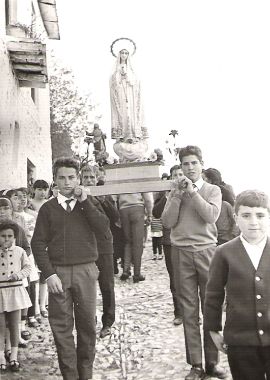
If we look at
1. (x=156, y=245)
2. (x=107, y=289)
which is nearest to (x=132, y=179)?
(x=107, y=289)

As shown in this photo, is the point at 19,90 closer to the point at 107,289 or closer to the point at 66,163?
the point at 107,289

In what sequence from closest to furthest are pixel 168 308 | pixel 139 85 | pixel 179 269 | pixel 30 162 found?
pixel 179 269 < pixel 168 308 < pixel 139 85 < pixel 30 162

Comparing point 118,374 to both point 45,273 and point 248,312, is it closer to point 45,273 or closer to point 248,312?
point 45,273

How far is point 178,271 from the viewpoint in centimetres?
427

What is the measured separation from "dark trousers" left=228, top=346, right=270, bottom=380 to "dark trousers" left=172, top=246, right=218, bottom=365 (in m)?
1.36

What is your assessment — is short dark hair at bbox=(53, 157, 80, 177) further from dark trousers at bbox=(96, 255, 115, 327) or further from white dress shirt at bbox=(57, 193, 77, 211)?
dark trousers at bbox=(96, 255, 115, 327)

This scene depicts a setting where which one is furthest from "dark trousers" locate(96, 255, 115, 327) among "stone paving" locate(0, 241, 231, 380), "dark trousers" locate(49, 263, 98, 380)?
"dark trousers" locate(49, 263, 98, 380)

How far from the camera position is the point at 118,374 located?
4.39m

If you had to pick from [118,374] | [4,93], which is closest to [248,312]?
[118,374]

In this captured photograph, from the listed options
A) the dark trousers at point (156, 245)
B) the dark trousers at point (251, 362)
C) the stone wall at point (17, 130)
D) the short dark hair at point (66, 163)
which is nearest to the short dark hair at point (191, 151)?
the short dark hair at point (66, 163)

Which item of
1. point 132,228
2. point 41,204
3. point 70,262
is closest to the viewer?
point 70,262

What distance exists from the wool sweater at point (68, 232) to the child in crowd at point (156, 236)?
5.47 m

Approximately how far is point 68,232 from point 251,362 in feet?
6.15

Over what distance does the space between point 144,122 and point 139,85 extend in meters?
0.56
